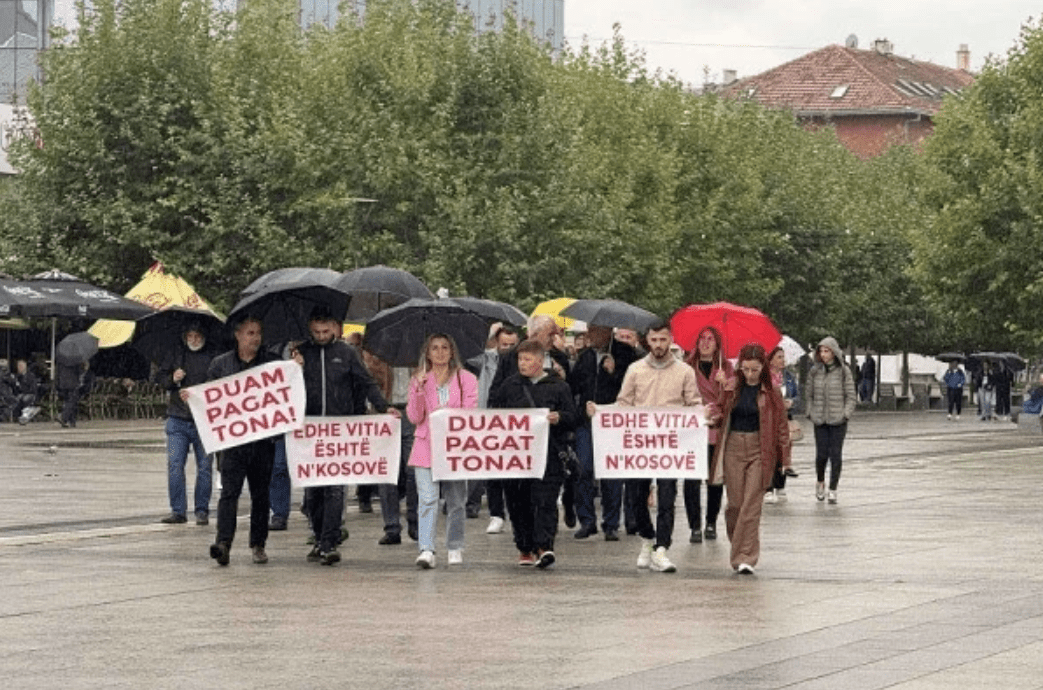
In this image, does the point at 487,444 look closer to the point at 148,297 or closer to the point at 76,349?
the point at 76,349

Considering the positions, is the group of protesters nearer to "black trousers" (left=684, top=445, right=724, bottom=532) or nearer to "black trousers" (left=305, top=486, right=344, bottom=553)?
"black trousers" (left=305, top=486, right=344, bottom=553)

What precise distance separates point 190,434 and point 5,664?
31.2 ft

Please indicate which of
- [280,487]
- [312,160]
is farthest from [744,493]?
[312,160]

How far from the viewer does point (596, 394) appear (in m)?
20.9

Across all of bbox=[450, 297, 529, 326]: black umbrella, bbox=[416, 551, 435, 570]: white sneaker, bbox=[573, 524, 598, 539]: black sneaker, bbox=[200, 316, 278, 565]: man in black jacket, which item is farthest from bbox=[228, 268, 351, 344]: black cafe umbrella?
bbox=[450, 297, 529, 326]: black umbrella

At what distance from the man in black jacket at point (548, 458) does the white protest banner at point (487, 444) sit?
11 centimetres

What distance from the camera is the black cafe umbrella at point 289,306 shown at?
744 inches

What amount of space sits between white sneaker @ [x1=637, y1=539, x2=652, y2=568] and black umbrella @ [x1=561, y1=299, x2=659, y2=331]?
3.59m

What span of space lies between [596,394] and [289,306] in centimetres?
267

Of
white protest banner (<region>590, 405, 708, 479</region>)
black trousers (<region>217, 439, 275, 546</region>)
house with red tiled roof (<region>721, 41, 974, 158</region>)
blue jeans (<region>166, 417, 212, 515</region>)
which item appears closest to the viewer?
black trousers (<region>217, 439, 275, 546</region>)

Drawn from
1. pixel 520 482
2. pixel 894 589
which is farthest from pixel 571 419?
pixel 894 589

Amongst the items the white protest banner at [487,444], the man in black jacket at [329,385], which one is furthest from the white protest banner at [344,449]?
the white protest banner at [487,444]

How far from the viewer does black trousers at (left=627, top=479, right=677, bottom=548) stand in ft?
57.6

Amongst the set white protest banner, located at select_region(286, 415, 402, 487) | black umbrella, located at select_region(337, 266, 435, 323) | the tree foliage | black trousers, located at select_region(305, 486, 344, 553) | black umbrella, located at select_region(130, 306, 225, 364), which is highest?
the tree foliage
